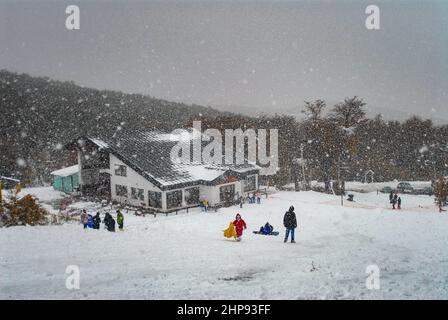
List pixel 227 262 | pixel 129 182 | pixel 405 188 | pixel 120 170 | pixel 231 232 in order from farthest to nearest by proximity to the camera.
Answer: pixel 405 188, pixel 120 170, pixel 129 182, pixel 231 232, pixel 227 262

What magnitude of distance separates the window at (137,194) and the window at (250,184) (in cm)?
1177

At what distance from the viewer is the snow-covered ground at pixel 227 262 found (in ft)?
36.4

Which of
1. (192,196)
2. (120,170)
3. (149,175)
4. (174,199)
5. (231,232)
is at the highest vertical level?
(120,170)

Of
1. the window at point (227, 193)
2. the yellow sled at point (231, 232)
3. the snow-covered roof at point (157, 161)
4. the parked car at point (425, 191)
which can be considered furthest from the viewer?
the parked car at point (425, 191)

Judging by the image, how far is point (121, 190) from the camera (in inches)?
1453

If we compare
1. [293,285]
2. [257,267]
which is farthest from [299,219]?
[293,285]

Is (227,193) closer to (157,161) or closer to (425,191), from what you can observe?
(157,161)

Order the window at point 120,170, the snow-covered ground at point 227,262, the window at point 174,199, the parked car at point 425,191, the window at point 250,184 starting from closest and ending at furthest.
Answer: the snow-covered ground at point 227,262 → the window at point 174,199 → the window at point 120,170 → the window at point 250,184 → the parked car at point 425,191

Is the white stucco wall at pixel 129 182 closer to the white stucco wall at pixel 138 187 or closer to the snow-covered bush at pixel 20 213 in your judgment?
the white stucco wall at pixel 138 187

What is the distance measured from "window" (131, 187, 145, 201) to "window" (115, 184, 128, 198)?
3.55ft

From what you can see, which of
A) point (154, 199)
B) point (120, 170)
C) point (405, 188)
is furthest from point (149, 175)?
point (405, 188)

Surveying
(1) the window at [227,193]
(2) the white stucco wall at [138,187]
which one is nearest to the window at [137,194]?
(2) the white stucco wall at [138,187]

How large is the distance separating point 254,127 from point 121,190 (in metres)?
30.6
